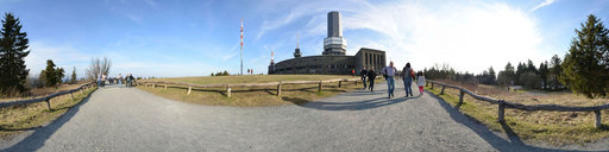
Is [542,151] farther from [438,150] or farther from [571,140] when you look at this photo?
[438,150]

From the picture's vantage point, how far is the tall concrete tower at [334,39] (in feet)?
309

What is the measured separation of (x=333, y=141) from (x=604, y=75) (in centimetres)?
2929

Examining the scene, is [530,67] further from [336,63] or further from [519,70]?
[336,63]

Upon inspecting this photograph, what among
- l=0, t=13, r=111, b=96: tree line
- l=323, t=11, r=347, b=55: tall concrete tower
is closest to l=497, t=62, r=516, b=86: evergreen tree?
l=323, t=11, r=347, b=55: tall concrete tower

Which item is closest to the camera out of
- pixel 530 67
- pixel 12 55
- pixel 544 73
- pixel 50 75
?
pixel 12 55

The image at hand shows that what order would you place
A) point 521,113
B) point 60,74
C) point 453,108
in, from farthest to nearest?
point 60,74
point 453,108
point 521,113

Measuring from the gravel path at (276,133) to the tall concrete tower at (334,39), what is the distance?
88541 millimetres

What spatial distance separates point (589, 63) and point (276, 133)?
31.6 metres

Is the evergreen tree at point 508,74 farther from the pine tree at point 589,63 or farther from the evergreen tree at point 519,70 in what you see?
the pine tree at point 589,63

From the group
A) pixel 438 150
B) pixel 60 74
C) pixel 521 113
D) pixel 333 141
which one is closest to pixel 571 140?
pixel 438 150

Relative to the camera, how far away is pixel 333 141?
4211 mm

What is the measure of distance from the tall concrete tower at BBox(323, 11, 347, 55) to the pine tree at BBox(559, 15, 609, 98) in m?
74.3

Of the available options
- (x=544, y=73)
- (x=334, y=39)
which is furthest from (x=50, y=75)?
(x=544, y=73)

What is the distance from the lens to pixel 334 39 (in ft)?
310
